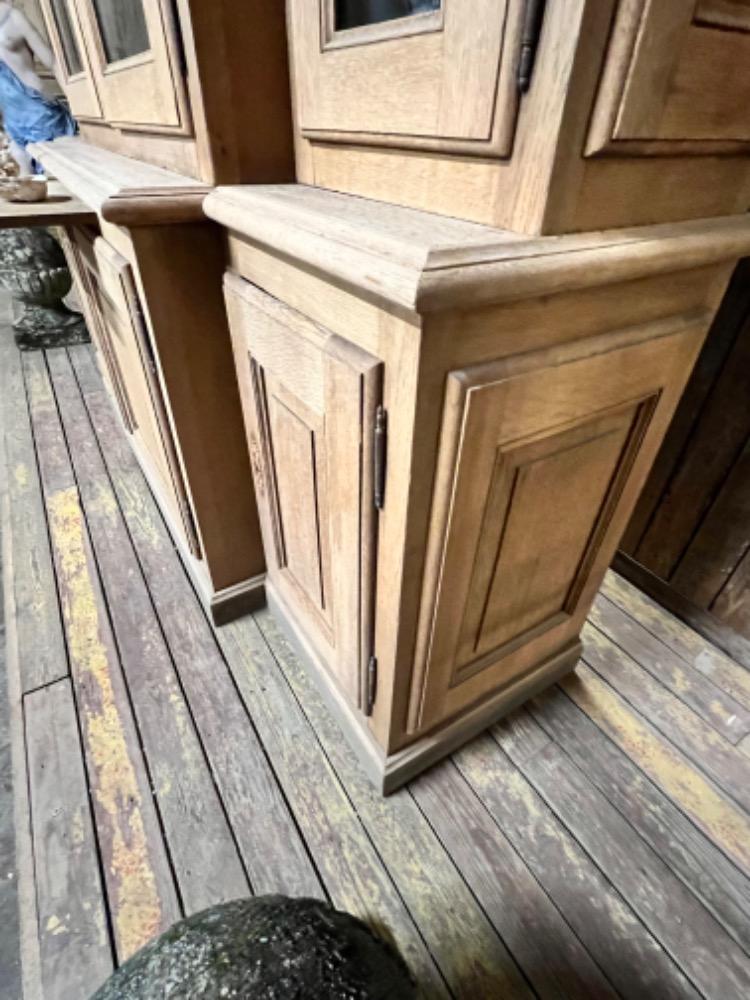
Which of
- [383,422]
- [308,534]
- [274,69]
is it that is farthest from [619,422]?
[274,69]

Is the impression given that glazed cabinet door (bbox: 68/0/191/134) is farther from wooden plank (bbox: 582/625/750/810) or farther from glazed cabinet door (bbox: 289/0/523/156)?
wooden plank (bbox: 582/625/750/810)

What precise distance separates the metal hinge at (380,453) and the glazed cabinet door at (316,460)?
0.04ft

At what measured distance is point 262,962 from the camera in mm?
577

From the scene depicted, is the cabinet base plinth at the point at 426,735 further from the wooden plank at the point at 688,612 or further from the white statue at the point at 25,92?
the white statue at the point at 25,92

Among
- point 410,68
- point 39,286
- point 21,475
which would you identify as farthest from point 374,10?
point 39,286

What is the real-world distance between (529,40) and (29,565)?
1.71 m

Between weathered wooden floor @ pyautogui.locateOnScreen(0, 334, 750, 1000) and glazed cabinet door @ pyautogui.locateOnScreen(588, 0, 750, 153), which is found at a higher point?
glazed cabinet door @ pyautogui.locateOnScreen(588, 0, 750, 153)

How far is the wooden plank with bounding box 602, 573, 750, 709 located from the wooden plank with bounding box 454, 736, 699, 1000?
58 cm

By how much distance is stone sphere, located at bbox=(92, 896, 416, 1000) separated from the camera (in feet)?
1.83

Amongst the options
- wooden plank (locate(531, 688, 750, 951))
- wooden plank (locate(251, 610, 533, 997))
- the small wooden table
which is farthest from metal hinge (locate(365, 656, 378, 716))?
the small wooden table

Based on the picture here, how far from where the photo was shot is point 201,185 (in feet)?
2.74

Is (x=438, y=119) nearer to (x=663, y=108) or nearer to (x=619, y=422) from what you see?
(x=663, y=108)

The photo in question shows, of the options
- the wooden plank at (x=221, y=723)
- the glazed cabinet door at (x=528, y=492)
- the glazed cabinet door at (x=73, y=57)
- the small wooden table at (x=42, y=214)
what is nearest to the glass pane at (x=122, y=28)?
the glazed cabinet door at (x=73, y=57)

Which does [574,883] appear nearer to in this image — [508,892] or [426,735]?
[508,892]
